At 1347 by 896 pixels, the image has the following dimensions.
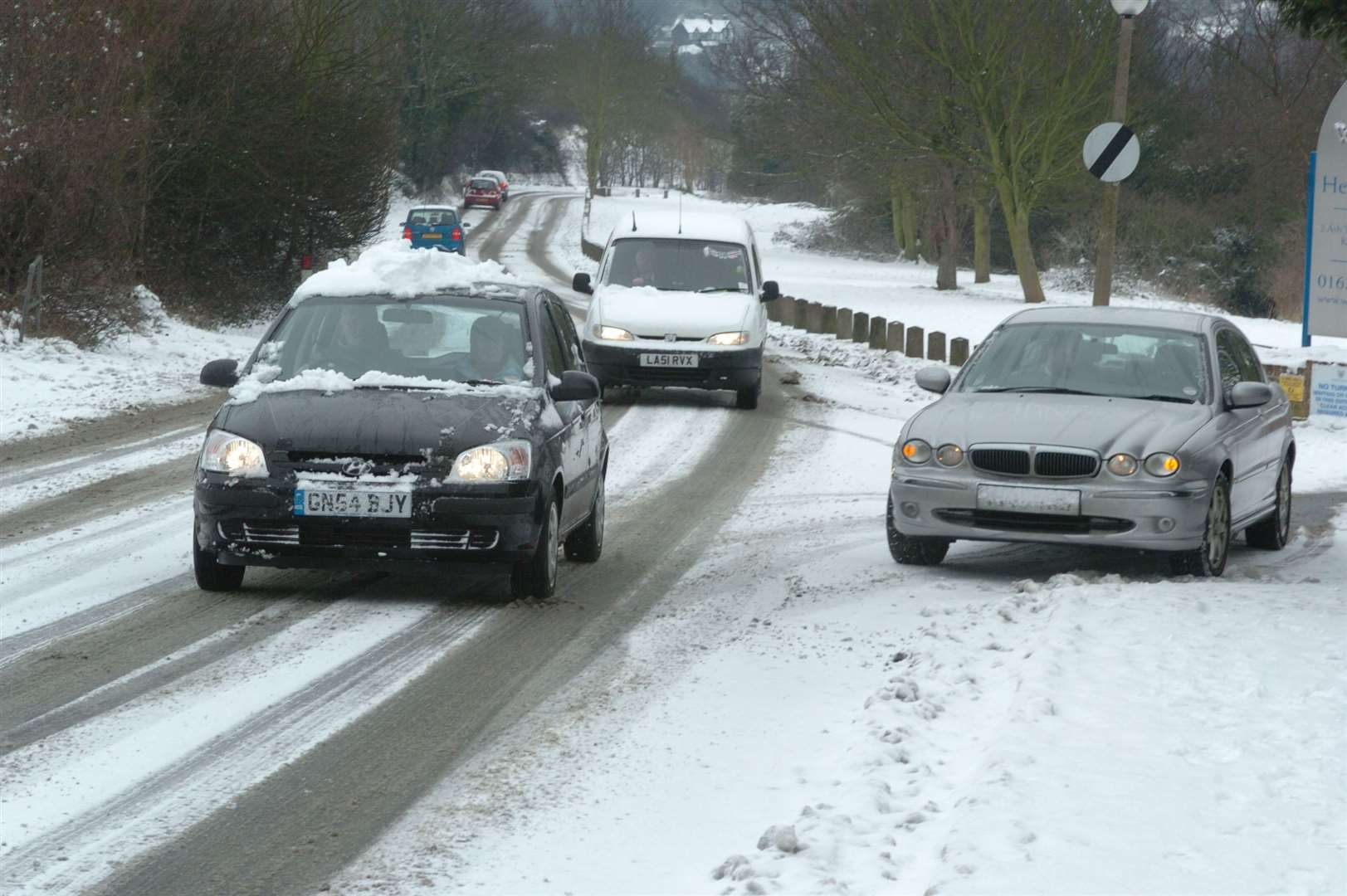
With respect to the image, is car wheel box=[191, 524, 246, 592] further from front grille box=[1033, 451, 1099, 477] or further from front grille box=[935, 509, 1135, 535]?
front grille box=[1033, 451, 1099, 477]

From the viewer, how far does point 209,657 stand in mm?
7590

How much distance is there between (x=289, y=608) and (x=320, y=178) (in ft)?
80.2

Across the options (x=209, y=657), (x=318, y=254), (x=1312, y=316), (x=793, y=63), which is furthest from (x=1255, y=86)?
(x=209, y=657)

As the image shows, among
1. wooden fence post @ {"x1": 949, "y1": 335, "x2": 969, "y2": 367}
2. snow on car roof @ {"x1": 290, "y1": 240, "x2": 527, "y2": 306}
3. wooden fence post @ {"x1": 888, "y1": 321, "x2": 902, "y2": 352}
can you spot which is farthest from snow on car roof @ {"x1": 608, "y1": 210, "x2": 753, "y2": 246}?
snow on car roof @ {"x1": 290, "y1": 240, "x2": 527, "y2": 306}

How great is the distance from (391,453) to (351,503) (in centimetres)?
30

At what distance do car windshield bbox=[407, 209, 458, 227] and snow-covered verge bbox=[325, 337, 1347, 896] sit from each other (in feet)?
150

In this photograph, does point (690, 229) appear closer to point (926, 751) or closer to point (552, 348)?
point (552, 348)

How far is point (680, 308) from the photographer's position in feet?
64.5

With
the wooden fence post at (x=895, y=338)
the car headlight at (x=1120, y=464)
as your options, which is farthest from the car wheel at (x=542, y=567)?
the wooden fence post at (x=895, y=338)

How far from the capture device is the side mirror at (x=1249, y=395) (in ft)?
33.8

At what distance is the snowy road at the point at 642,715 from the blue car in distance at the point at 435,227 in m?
43.2

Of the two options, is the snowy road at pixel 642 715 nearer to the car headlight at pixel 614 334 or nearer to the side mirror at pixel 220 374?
the side mirror at pixel 220 374

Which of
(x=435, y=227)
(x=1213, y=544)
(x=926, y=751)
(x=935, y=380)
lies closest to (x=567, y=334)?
(x=935, y=380)

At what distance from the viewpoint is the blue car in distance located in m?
54.0
